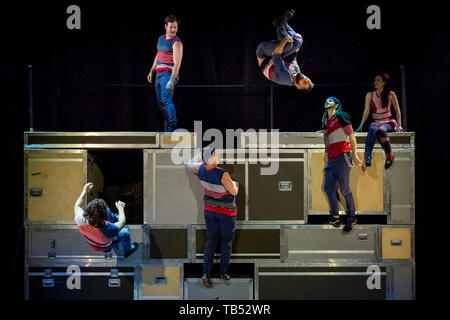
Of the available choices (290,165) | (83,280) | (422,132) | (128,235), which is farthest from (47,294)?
(422,132)

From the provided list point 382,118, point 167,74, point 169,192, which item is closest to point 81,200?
point 169,192

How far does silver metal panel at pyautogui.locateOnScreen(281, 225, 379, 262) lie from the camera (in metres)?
4.64

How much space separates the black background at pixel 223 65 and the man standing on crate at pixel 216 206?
57.3 inches

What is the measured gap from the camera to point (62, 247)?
15.0 feet

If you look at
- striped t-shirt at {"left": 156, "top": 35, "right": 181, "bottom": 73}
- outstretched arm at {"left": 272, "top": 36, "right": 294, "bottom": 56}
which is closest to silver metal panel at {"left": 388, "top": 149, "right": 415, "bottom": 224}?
outstretched arm at {"left": 272, "top": 36, "right": 294, "bottom": 56}

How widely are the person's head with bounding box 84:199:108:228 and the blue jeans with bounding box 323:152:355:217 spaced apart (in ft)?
8.71

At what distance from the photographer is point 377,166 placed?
468 centimetres

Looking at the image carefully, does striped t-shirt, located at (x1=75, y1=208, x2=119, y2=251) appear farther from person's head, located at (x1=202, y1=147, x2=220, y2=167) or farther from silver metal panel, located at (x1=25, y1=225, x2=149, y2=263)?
person's head, located at (x1=202, y1=147, x2=220, y2=167)

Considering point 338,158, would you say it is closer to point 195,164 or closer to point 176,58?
point 195,164

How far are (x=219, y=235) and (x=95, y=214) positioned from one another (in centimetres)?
144

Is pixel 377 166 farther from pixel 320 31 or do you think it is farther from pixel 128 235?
pixel 128 235

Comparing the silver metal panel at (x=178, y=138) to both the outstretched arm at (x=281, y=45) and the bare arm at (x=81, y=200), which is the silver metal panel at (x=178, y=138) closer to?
the bare arm at (x=81, y=200)

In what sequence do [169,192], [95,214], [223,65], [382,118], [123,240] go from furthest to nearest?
[223,65], [382,118], [169,192], [123,240], [95,214]

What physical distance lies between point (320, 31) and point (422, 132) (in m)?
2.10
